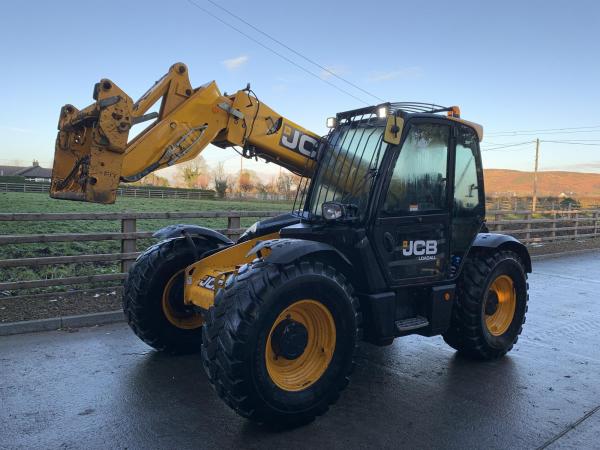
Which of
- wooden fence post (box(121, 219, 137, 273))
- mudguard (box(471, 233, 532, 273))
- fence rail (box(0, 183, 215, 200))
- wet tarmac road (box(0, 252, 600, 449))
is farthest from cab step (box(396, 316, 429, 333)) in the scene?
fence rail (box(0, 183, 215, 200))

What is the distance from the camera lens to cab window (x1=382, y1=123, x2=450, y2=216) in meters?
4.48

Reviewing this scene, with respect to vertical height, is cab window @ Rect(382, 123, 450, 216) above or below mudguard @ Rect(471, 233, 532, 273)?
above

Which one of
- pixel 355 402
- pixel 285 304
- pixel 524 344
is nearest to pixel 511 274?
pixel 524 344

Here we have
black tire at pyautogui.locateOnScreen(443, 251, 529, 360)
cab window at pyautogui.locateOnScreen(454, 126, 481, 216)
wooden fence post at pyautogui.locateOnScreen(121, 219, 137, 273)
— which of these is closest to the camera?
cab window at pyautogui.locateOnScreen(454, 126, 481, 216)

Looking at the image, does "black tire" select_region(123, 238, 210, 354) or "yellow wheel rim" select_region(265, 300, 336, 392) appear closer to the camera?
"yellow wheel rim" select_region(265, 300, 336, 392)

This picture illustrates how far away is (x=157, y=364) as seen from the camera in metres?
5.02

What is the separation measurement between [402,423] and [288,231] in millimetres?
1875

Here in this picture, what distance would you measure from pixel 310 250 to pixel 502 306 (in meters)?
2.94

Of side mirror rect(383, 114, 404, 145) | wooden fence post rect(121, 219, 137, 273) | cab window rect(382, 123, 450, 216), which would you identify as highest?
side mirror rect(383, 114, 404, 145)

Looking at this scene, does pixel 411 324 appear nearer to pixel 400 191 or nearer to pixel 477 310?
pixel 477 310

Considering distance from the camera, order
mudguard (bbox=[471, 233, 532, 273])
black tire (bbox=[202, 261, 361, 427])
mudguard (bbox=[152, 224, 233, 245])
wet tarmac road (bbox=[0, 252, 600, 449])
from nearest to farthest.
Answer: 1. black tire (bbox=[202, 261, 361, 427])
2. wet tarmac road (bbox=[0, 252, 600, 449])
3. mudguard (bbox=[471, 233, 532, 273])
4. mudguard (bbox=[152, 224, 233, 245])

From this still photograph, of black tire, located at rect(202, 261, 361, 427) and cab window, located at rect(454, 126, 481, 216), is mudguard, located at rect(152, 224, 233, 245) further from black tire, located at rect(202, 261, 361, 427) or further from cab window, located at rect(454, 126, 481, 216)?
cab window, located at rect(454, 126, 481, 216)

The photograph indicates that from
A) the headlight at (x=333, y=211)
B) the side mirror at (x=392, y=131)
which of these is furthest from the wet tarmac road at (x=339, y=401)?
the side mirror at (x=392, y=131)

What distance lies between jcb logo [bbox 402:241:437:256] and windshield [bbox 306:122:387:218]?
1.78ft
